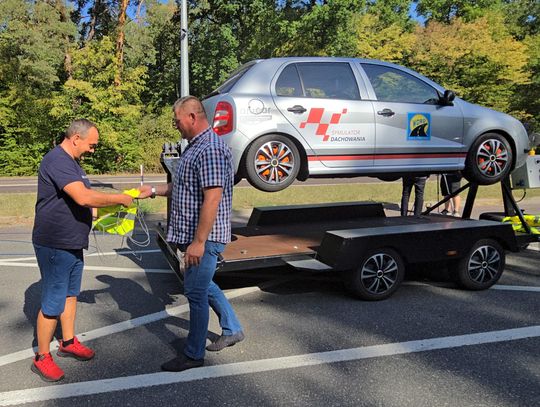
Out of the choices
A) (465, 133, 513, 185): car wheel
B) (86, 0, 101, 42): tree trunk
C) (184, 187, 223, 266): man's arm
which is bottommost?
(184, 187, 223, 266): man's arm

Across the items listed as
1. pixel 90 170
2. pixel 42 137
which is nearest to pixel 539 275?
pixel 90 170

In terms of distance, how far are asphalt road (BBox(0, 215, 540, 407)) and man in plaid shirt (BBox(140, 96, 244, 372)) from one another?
33 cm

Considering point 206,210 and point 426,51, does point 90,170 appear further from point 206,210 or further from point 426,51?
point 206,210

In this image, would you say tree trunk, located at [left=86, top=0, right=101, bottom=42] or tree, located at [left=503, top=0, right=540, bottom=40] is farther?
tree, located at [left=503, top=0, right=540, bottom=40]

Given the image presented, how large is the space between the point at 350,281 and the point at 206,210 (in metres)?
2.07

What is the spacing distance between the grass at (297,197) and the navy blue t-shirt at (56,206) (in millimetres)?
7578

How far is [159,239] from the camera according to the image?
18.0 ft

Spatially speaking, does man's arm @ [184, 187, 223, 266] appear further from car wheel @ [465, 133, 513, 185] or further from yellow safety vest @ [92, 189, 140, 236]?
car wheel @ [465, 133, 513, 185]

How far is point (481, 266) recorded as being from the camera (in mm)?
4988

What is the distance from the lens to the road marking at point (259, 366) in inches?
116

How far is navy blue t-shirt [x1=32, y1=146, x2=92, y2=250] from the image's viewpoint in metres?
3.11

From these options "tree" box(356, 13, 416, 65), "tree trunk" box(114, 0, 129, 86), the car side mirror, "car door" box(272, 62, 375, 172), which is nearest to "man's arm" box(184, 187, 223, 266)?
"car door" box(272, 62, 375, 172)

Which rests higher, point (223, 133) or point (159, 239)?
point (223, 133)

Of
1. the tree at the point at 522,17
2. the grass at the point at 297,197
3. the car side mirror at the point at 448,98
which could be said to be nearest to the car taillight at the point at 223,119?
the car side mirror at the point at 448,98
